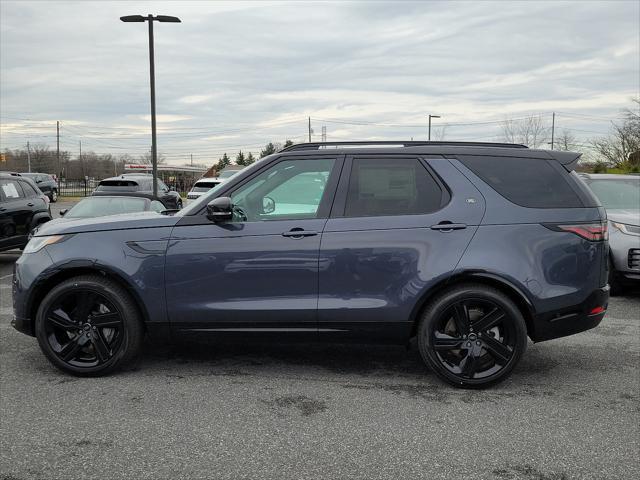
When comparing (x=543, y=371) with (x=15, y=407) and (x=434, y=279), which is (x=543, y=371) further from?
(x=15, y=407)

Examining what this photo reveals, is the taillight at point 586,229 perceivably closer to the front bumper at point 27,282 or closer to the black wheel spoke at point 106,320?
the black wheel spoke at point 106,320

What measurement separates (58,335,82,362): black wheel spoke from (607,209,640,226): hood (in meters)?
6.73

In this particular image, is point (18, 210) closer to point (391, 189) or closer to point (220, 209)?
point (220, 209)

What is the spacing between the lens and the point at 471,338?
14.5ft

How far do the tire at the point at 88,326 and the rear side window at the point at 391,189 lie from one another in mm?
1849

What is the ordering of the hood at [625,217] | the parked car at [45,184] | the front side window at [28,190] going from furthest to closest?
the parked car at [45,184] < the front side window at [28,190] < the hood at [625,217]

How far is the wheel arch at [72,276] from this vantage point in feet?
14.8

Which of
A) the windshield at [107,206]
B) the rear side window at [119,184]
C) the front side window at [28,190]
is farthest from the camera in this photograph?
the rear side window at [119,184]

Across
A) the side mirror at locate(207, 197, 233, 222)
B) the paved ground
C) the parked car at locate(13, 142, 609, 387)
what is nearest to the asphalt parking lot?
the paved ground

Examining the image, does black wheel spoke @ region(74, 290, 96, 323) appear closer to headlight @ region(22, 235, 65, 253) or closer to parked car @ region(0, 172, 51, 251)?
headlight @ region(22, 235, 65, 253)

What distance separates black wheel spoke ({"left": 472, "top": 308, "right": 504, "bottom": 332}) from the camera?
4.37 m

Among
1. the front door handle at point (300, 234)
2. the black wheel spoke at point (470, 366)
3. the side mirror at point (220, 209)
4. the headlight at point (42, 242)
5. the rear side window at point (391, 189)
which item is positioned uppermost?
the rear side window at point (391, 189)

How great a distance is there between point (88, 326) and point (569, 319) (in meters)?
3.58

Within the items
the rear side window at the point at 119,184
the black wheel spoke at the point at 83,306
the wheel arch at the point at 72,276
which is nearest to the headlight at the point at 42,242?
the wheel arch at the point at 72,276
